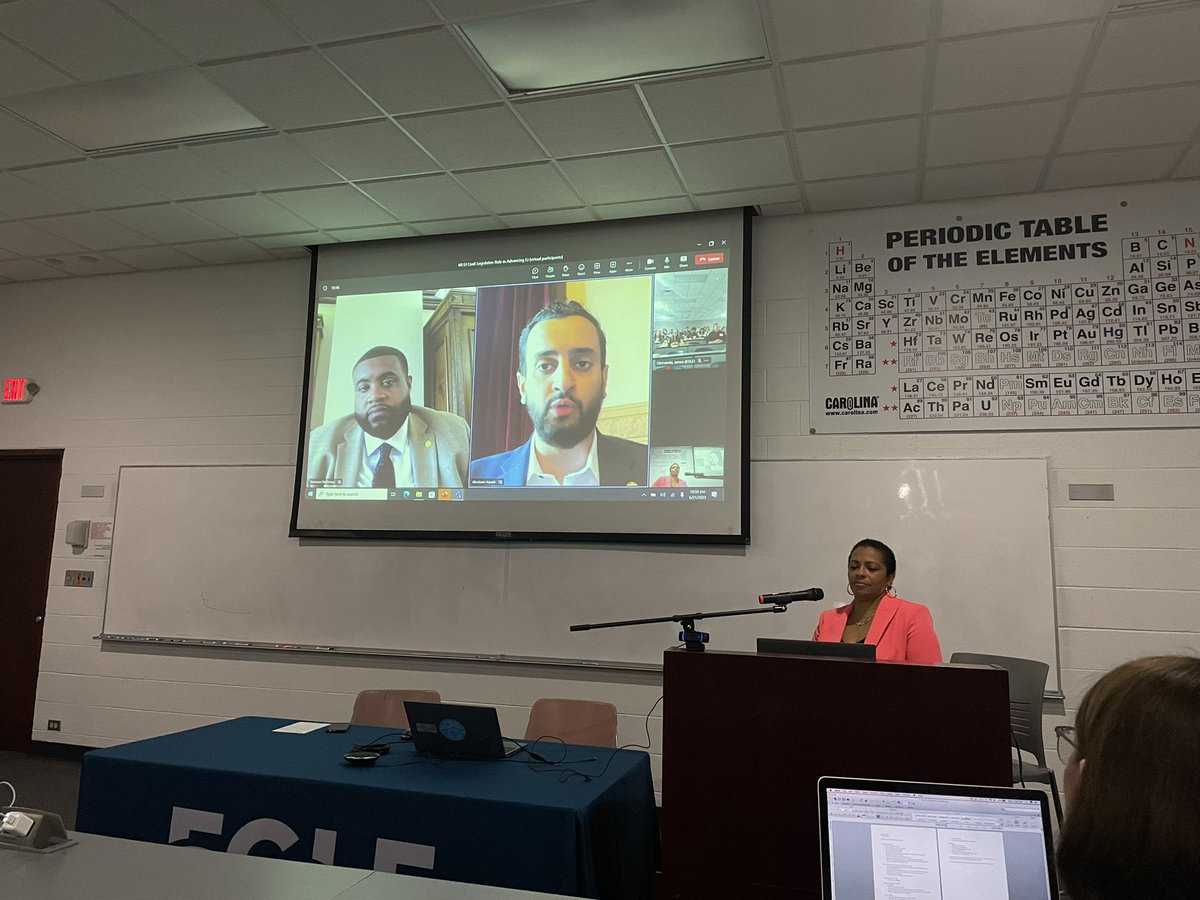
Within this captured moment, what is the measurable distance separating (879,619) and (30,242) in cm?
537

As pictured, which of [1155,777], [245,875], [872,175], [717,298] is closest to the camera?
[1155,777]

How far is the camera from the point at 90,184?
171 inches

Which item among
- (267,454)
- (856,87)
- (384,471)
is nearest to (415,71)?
(856,87)

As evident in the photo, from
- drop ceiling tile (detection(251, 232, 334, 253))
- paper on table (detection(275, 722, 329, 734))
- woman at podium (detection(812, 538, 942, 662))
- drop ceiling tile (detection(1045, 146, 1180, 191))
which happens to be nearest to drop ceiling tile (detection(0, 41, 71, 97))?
drop ceiling tile (detection(251, 232, 334, 253))

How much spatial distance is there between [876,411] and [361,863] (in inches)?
123

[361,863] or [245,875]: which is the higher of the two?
[245,875]

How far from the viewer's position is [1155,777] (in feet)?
2.68

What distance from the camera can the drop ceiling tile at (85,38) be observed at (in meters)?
2.97

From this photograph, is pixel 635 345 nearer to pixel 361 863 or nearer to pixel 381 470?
pixel 381 470

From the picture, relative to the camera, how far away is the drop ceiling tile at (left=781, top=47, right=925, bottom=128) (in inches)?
124

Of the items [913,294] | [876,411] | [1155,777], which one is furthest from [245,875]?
[913,294]

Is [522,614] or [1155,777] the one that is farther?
[522,614]

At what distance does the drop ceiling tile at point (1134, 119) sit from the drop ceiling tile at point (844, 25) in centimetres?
94

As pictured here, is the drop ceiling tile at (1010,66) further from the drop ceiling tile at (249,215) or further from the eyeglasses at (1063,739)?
the drop ceiling tile at (249,215)
